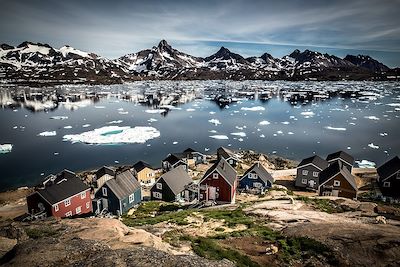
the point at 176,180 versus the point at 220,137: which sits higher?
the point at 220,137

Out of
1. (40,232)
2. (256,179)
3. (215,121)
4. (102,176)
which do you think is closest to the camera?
(40,232)

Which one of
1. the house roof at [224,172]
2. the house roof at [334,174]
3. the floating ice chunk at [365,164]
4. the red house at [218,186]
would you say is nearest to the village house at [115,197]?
the red house at [218,186]

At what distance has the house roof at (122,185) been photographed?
117ft

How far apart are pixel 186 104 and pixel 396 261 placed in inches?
5170

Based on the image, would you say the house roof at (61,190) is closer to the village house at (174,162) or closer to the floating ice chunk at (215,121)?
the village house at (174,162)

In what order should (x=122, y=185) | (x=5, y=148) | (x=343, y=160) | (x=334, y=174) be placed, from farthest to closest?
(x=5, y=148) < (x=343, y=160) < (x=334, y=174) < (x=122, y=185)

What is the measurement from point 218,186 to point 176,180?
7.06m

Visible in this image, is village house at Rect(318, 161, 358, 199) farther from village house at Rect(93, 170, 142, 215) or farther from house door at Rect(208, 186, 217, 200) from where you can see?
village house at Rect(93, 170, 142, 215)

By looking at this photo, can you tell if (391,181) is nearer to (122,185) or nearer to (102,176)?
(122,185)

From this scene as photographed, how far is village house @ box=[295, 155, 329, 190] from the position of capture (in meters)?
43.5

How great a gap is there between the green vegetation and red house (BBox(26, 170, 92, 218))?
16.0 meters

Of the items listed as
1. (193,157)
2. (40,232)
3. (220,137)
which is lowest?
(193,157)

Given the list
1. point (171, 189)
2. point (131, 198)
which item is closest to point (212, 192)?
point (171, 189)

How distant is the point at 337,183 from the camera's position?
1539 inches
